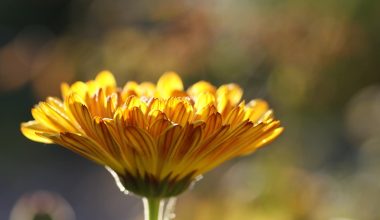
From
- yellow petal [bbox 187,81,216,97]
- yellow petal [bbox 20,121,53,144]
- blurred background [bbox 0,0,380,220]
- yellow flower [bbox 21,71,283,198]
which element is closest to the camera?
yellow flower [bbox 21,71,283,198]

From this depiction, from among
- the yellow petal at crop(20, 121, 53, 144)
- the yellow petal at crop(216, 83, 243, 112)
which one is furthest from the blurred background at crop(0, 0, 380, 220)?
the yellow petal at crop(216, 83, 243, 112)

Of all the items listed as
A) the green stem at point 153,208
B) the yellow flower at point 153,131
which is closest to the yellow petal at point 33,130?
the yellow flower at point 153,131

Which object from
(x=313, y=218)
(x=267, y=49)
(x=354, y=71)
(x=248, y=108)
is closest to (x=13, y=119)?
(x=354, y=71)

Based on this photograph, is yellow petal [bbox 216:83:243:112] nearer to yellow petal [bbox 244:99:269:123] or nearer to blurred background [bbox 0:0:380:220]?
yellow petal [bbox 244:99:269:123]

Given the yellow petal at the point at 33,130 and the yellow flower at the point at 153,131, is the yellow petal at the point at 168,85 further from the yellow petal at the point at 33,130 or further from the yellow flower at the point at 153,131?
the yellow petal at the point at 33,130

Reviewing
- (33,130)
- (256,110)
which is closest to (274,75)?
(256,110)

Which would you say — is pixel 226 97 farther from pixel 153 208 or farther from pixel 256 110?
pixel 153 208
